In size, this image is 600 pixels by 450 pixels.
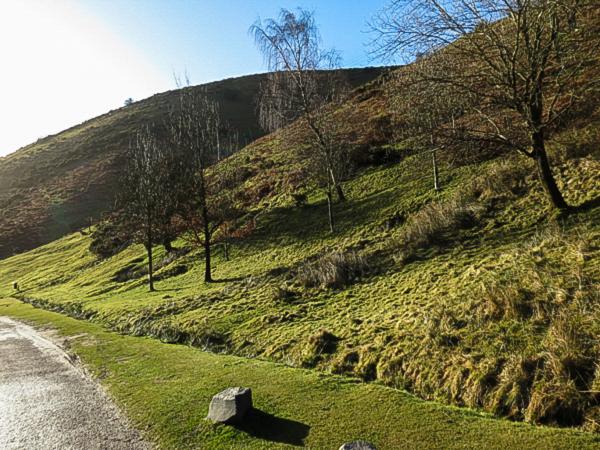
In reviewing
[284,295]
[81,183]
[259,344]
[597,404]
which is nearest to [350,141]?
[284,295]

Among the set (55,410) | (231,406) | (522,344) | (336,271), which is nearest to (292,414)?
(231,406)

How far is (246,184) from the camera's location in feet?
158

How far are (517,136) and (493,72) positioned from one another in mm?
11037

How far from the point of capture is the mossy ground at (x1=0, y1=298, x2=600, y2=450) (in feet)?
24.2

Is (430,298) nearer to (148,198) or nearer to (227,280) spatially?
(227,280)

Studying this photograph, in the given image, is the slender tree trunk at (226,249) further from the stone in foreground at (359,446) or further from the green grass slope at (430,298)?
the stone in foreground at (359,446)

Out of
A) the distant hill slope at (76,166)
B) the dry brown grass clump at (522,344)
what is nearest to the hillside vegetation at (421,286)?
the dry brown grass clump at (522,344)

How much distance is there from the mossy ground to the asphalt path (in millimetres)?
473

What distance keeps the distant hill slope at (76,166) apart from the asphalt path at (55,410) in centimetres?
5322

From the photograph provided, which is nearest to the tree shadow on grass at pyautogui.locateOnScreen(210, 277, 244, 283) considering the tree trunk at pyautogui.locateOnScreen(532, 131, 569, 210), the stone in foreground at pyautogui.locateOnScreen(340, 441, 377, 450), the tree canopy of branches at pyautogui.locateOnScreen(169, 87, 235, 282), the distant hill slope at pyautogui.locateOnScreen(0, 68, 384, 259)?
the tree canopy of branches at pyautogui.locateOnScreen(169, 87, 235, 282)

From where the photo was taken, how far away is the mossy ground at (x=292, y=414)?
738 centimetres

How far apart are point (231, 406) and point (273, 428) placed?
975 mm

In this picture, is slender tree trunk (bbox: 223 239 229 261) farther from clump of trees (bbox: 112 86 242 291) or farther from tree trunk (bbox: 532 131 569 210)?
tree trunk (bbox: 532 131 569 210)

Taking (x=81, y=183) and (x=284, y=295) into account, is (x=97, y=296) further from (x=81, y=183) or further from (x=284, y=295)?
(x=81, y=183)
